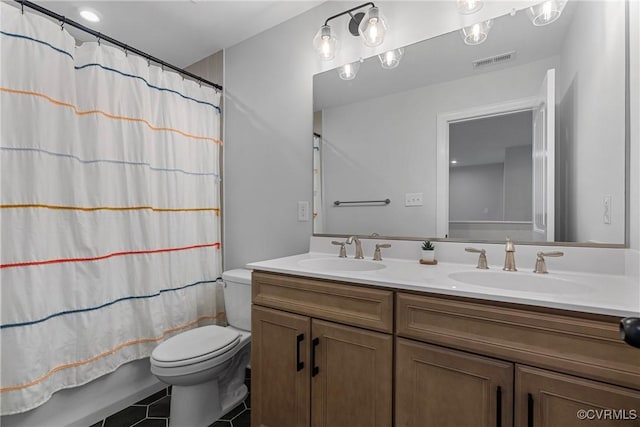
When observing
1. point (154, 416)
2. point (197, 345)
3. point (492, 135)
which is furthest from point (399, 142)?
point (154, 416)

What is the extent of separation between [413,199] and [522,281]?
0.61m

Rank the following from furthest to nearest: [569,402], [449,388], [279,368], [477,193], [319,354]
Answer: [477,193], [279,368], [319,354], [449,388], [569,402]

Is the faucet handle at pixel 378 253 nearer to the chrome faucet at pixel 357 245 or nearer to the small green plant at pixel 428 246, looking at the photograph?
the chrome faucet at pixel 357 245

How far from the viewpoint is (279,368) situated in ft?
4.33

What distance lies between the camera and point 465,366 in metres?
0.91

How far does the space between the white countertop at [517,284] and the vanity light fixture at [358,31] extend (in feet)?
3.92

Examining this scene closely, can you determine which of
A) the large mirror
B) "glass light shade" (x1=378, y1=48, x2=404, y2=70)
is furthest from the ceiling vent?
"glass light shade" (x1=378, y1=48, x2=404, y2=70)

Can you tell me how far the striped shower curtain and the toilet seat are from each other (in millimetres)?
308

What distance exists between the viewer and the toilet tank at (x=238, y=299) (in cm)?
191

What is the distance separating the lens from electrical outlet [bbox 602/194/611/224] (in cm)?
109

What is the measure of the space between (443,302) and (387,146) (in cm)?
96

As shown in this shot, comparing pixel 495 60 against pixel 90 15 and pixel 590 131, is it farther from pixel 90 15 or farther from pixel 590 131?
pixel 90 15

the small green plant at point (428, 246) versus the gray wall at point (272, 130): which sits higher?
the gray wall at point (272, 130)

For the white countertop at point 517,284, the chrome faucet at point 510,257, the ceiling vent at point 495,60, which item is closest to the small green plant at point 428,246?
the white countertop at point 517,284
